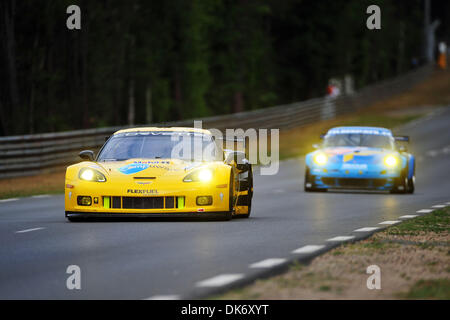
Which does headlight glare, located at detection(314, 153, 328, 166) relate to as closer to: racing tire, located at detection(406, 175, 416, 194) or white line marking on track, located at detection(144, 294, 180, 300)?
Result: racing tire, located at detection(406, 175, 416, 194)

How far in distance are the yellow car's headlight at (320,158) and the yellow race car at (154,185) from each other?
8377 millimetres

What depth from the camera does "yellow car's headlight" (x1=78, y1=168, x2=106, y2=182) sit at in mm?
15672

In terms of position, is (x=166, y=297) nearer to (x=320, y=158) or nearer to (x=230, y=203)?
(x=230, y=203)

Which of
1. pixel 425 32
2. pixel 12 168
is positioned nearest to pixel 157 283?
pixel 12 168

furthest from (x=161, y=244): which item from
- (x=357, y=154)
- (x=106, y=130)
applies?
(x=106, y=130)

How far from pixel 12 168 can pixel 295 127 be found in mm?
25347

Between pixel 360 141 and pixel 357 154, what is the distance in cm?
112

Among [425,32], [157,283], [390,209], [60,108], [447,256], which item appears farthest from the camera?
[425,32]

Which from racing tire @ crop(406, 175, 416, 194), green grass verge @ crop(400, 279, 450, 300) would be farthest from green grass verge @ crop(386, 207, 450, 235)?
racing tire @ crop(406, 175, 416, 194)

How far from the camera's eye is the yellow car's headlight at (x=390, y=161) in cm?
2480

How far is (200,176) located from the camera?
51.9 ft

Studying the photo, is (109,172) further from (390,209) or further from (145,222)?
(390,209)

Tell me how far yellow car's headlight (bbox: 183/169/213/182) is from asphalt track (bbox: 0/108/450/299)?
0.59 meters
